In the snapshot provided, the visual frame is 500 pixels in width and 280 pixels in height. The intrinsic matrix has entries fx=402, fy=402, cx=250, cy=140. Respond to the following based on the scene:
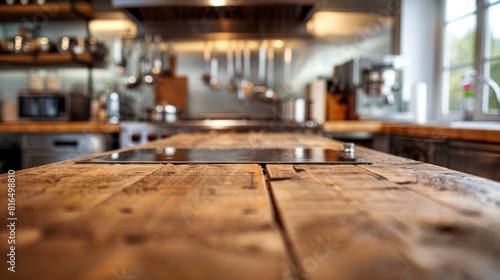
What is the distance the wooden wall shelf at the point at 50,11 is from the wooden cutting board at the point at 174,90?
812 mm

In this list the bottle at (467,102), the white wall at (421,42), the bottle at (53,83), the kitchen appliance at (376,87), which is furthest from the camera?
the bottle at (53,83)

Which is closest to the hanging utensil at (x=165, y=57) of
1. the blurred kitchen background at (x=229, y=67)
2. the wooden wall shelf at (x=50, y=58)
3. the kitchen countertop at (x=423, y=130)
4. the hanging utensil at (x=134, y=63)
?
the blurred kitchen background at (x=229, y=67)

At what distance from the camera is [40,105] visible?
9.95 feet

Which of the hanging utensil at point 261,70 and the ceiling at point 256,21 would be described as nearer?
the ceiling at point 256,21

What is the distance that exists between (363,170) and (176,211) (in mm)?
465

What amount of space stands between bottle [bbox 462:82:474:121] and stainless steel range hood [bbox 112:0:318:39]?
43.3 inches

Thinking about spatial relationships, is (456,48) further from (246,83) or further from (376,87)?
(246,83)

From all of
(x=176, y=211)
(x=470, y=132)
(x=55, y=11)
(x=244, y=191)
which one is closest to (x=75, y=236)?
(x=176, y=211)

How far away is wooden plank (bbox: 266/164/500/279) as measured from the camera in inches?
11.6

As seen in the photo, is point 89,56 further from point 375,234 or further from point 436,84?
point 375,234

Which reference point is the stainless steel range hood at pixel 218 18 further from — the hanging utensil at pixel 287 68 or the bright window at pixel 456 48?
the bright window at pixel 456 48

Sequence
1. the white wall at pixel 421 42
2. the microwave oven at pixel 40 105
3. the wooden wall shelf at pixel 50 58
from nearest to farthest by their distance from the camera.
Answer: the microwave oven at pixel 40 105, the wooden wall shelf at pixel 50 58, the white wall at pixel 421 42

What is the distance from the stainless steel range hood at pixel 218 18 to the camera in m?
2.74

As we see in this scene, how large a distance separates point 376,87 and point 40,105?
2493 millimetres
